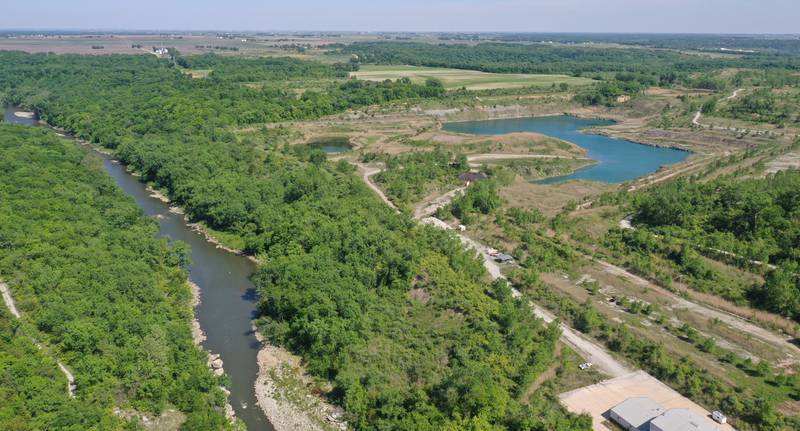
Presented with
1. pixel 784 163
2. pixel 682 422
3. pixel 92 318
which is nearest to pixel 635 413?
pixel 682 422

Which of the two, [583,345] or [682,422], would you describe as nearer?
[682,422]

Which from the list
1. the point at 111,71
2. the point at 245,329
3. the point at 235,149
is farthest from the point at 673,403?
the point at 111,71

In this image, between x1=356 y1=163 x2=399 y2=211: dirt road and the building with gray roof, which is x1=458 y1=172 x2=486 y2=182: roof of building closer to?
x1=356 y1=163 x2=399 y2=211: dirt road

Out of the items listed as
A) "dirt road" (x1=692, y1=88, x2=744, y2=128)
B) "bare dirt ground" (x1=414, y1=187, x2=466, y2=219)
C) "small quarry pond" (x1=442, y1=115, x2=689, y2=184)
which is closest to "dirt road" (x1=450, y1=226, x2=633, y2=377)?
"bare dirt ground" (x1=414, y1=187, x2=466, y2=219)

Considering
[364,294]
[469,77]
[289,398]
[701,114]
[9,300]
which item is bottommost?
[289,398]

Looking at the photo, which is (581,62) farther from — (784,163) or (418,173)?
(418,173)

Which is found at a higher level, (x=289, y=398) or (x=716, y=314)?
(x=716, y=314)

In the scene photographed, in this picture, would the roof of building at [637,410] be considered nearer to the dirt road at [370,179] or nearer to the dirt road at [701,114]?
the dirt road at [370,179]

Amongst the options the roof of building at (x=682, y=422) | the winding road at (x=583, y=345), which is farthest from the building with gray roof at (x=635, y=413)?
the winding road at (x=583, y=345)
